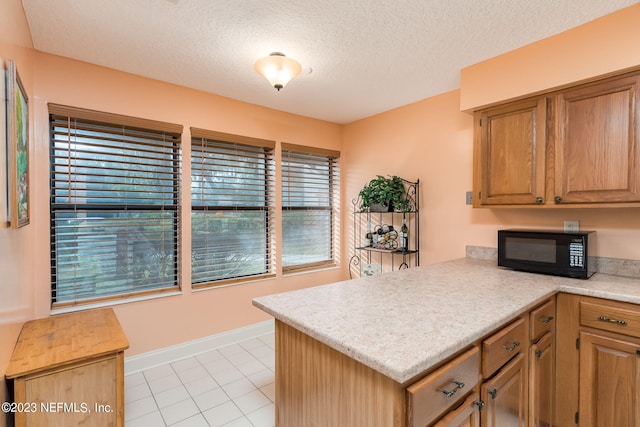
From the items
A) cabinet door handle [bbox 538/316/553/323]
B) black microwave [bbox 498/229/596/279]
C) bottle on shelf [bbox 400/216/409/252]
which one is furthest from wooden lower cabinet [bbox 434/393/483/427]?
bottle on shelf [bbox 400/216/409/252]

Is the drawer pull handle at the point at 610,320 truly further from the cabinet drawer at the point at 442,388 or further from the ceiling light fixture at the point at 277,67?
the ceiling light fixture at the point at 277,67

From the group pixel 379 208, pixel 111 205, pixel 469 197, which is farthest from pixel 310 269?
pixel 111 205

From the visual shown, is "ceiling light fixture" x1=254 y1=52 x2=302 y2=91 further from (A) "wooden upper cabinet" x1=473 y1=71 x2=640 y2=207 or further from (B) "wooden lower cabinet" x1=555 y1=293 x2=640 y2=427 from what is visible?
(B) "wooden lower cabinet" x1=555 y1=293 x2=640 y2=427

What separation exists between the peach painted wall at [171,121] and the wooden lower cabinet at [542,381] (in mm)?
2395

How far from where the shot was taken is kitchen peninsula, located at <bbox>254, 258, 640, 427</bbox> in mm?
992

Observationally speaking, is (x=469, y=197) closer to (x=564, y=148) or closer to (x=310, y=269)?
(x=564, y=148)

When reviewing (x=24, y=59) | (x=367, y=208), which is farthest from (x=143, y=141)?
(x=367, y=208)

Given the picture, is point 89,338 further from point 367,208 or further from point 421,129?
point 421,129

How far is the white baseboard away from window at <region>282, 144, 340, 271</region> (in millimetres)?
718

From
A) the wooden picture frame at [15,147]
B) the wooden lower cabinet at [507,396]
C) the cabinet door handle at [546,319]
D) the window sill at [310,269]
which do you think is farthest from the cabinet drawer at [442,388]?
the window sill at [310,269]

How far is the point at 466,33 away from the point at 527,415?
7.24 feet

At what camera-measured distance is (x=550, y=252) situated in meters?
2.03

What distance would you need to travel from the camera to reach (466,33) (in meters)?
1.95

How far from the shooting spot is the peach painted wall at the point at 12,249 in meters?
1.22
